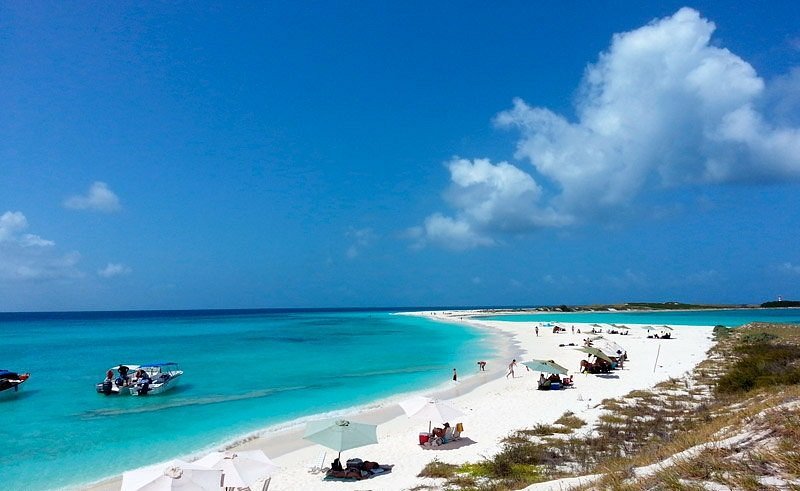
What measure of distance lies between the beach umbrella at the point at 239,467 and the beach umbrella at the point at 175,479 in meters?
0.56

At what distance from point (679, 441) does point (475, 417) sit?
33.4ft

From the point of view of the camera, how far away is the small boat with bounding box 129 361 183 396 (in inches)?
1063

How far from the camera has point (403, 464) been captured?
13492 millimetres

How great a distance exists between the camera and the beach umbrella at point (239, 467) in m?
10.1

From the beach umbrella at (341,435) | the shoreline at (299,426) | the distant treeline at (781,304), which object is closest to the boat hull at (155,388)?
the shoreline at (299,426)

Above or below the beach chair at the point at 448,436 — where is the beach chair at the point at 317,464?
below

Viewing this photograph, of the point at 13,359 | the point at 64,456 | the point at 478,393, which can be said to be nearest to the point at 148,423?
the point at 64,456

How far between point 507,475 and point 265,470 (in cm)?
568

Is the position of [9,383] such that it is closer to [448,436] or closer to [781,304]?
[448,436]

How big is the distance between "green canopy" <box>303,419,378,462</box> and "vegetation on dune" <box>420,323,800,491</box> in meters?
1.90

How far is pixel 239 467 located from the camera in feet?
34.2

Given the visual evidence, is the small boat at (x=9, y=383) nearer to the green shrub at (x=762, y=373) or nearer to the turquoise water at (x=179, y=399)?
the turquoise water at (x=179, y=399)

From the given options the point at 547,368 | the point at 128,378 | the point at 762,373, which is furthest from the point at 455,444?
the point at 128,378

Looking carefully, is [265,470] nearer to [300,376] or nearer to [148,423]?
[148,423]
